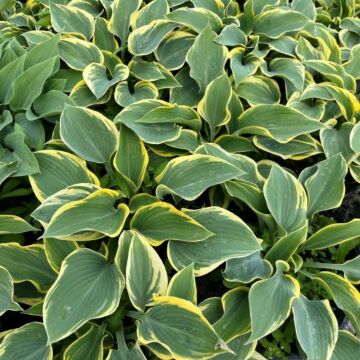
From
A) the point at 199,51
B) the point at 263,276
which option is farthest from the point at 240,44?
the point at 263,276

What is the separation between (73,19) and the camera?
180 centimetres

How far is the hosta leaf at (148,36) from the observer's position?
1.72 metres

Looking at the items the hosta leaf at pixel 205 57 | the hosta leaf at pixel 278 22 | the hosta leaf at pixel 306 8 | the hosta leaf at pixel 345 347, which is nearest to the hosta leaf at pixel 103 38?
the hosta leaf at pixel 205 57

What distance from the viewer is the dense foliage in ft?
3.65

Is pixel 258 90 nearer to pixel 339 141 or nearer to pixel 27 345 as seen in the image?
pixel 339 141

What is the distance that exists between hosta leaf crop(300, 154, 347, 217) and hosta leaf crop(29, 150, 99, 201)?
2.16 feet

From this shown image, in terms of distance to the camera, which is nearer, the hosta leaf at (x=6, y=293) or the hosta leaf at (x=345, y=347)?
the hosta leaf at (x=6, y=293)

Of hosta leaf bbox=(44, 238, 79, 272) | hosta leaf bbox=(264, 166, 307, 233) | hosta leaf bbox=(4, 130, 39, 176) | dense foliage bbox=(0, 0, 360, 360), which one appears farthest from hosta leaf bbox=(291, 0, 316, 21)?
hosta leaf bbox=(44, 238, 79, 272)

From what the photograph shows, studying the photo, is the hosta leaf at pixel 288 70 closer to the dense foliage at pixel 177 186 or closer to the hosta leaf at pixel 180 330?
the dense foliage at pixel 177 186

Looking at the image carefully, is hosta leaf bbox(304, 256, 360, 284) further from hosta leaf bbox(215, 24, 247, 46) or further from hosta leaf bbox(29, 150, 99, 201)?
hosta leaf bbox(215, 24, 247, 46)

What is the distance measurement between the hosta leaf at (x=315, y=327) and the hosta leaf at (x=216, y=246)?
0.20 metres

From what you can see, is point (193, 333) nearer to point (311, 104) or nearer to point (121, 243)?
point (121, 243)

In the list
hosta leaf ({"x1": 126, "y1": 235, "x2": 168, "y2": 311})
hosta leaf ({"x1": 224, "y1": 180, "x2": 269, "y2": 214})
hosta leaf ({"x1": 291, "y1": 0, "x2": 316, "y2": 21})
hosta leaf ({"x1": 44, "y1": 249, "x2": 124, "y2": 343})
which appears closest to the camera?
hosta leaf ({"x1": 44, "y1": 249, "x2": 124, "y2": 343})

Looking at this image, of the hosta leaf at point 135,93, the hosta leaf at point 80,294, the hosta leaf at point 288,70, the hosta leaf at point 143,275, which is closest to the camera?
the hosta leaf at point 80,294
